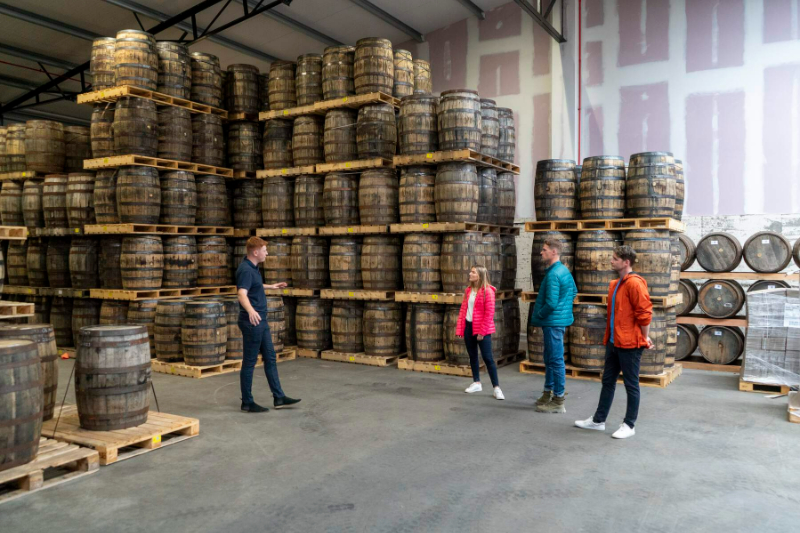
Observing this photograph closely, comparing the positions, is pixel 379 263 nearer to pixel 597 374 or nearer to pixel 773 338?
pixel 597 374

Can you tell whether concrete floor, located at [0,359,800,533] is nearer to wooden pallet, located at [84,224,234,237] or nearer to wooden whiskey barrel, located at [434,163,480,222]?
wooden whiskey barrel, located at [434,163,480,222]

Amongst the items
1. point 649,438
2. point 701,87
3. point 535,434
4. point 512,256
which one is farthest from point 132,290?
point 701,87

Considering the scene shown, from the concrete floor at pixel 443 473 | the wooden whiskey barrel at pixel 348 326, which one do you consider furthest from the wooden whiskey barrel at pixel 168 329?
the wooden whiskey barrel at pixel 348 326

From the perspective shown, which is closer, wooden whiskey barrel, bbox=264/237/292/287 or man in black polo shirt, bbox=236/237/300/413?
man in black polo shirt, bbox=236/237/300/413

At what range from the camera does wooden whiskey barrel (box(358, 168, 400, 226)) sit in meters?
9.98

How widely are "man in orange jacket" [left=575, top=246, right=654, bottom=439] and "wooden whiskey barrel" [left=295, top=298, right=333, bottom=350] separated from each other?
5645mm

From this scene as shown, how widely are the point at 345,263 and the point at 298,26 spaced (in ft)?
25.1

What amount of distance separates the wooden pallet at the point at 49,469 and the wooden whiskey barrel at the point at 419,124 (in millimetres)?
6271

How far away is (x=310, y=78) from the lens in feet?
35.3

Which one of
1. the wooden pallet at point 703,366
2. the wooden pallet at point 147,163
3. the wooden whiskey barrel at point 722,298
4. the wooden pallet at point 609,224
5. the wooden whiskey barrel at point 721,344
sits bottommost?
the wooden pallet at point 703,366

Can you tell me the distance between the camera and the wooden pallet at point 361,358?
995cm

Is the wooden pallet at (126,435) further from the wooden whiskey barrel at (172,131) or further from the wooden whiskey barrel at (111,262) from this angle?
the wooden whiskey barrel at (172,131)

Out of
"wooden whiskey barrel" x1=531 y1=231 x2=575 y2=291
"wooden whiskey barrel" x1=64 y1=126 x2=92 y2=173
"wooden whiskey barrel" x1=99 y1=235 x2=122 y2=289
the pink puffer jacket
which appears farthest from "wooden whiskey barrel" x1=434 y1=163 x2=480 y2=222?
"wooden whiskey barrel" x1=64 y1=126 x2=92 y2=173

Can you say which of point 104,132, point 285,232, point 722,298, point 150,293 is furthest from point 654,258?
point 104,132
